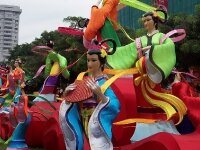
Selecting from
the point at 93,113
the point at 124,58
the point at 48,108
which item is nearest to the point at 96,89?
the point at 93,113

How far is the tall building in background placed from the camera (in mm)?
48938

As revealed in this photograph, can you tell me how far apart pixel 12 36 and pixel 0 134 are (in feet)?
137

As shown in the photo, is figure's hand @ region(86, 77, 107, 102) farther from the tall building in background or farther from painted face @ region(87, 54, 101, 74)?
the tall building in background

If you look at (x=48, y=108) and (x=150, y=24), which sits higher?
(x=150, y=24)

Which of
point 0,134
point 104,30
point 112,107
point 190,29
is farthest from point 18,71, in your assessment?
point 112,107

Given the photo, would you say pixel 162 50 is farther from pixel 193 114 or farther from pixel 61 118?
pixel 61 118

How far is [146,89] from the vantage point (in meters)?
4.97

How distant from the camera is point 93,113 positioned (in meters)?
4.03

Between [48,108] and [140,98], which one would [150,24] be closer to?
[140,98]

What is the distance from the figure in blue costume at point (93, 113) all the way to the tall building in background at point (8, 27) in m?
44.4

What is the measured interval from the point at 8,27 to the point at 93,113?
4728 centimetres

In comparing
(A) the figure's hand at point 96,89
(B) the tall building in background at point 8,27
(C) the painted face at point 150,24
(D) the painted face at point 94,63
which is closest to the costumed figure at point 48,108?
(C) the painted face at point 150,24

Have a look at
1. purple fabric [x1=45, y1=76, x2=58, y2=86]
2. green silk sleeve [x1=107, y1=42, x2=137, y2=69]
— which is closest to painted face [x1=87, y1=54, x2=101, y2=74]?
green silk sleeve [x1=107, y1=42, x2=137, y2=69]

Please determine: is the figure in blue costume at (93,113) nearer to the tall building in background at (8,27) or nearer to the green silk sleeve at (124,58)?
the green silk sleeve at (124,58)
